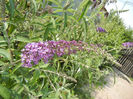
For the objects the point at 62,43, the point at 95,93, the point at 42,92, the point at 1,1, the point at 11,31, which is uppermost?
the point at 1,1

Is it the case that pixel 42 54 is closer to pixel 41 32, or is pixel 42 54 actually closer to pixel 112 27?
pixel 41 32

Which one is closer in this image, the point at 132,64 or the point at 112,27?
the point at 112,27

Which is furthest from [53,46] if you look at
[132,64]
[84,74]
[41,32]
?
[132,64]

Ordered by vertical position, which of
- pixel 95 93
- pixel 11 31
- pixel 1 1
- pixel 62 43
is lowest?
pixel 95 93

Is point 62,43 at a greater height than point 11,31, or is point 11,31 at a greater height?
point 62,43

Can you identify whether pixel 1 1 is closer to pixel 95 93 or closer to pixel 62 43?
pixel 62 43

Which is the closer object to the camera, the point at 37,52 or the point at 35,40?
the point at 37,52

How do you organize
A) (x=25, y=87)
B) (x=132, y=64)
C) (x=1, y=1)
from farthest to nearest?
1. (x=132, y=64)
2. (x=25, y=87)
3. (x=1, y=1)

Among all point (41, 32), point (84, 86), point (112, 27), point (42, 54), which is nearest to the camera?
point (42, 54)

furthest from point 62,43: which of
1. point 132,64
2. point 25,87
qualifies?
point 132,64
